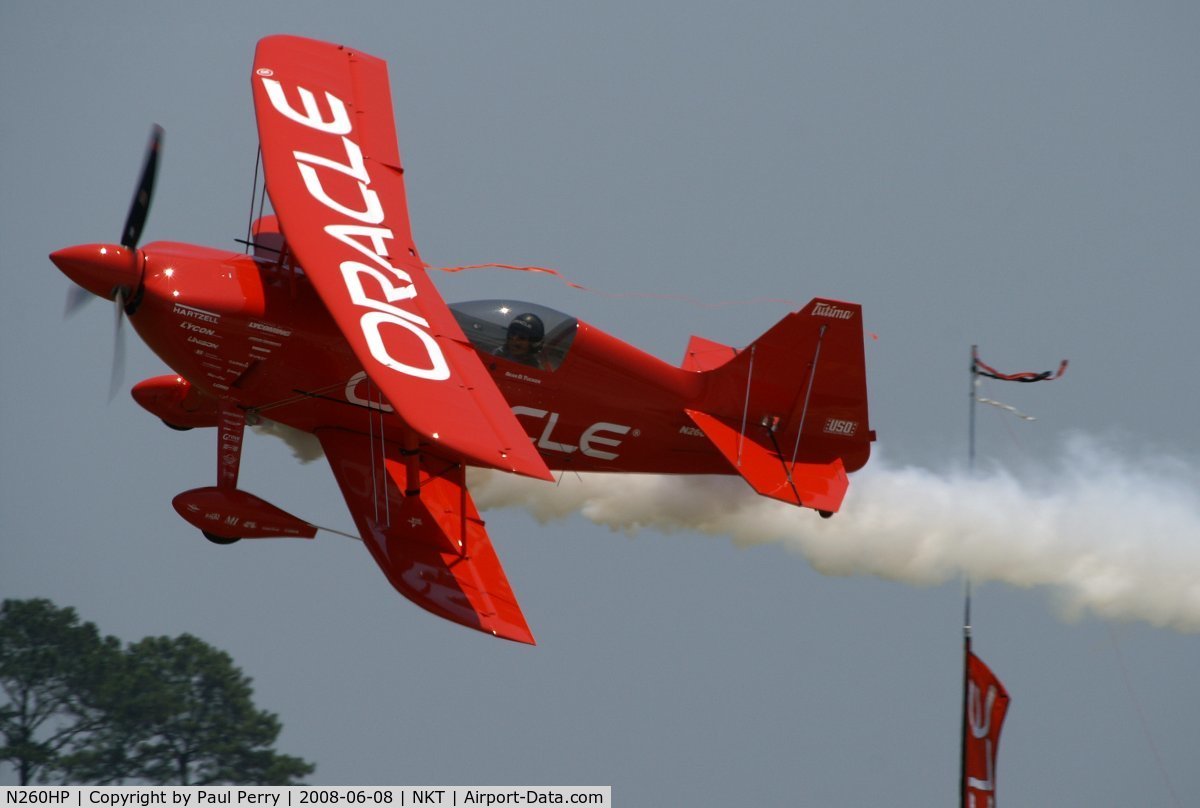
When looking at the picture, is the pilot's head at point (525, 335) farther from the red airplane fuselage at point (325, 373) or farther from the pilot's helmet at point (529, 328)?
the red airplane fuselage at point (325, 373)

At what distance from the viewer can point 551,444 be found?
1573 cm

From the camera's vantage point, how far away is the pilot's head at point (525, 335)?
15.0m

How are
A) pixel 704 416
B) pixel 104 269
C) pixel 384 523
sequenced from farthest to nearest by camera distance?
pixel 704 416, pixel 384 523, pixel 104 269

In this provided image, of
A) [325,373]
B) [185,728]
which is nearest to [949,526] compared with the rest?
[325,373]

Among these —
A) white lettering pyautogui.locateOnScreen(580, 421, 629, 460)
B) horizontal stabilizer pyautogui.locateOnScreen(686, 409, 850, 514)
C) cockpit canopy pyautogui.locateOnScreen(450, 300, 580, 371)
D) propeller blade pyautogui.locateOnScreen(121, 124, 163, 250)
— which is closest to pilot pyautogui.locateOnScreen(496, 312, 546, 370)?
cockpit canopy pyautogui.locateOnScreen(450, 300, 580, 371)

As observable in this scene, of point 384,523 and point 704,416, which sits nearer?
point 384,523

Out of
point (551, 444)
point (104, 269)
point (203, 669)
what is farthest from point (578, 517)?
point (203, 669)

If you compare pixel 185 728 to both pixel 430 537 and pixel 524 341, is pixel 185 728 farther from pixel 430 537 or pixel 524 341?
pixel 524 341

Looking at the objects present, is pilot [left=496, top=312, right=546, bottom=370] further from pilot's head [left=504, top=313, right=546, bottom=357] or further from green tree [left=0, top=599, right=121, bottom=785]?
green tree [left=0, top=599, right=121, bottom=785]

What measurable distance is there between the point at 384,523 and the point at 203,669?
12.0 metres

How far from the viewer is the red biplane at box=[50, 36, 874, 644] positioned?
45.1 feet

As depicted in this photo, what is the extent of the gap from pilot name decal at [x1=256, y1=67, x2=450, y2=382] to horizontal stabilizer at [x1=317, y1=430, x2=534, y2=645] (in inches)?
71.4

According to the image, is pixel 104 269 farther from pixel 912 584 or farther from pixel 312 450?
pixel 912 584

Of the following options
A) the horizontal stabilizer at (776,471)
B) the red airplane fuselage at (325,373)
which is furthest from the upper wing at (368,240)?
the horizontal stabilizer at (776,471)
